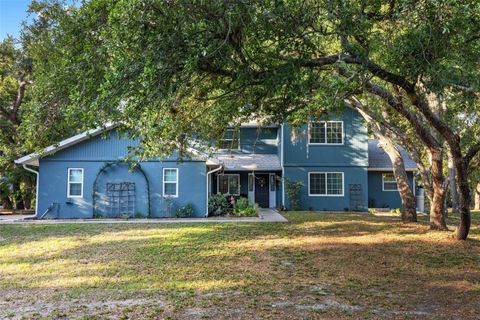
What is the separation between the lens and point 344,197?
22.0 metres

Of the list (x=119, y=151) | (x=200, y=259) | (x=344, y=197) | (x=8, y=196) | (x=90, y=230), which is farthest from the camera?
(x=8, y=196)

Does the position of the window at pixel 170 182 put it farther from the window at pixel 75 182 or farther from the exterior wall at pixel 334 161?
the exterior wall at pixel 334 161

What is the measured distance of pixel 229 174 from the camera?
75.8 feet

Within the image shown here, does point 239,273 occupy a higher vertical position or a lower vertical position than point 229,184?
lower

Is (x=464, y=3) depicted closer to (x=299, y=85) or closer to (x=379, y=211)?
(x=299, y=85)

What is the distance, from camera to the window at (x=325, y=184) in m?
22.2

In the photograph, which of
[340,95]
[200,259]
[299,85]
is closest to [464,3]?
[340,95]

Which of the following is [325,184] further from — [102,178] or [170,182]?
[102,178]

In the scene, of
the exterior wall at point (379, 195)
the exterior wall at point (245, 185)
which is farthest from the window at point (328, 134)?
the exterior wall at point (379, 195)

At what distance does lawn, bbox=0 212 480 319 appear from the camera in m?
5.86

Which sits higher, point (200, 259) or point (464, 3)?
point (464, 3)

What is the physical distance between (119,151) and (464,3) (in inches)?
613

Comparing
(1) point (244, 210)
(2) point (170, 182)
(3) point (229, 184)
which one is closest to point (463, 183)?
(1) point (244, 210)

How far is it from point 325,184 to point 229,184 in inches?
208
